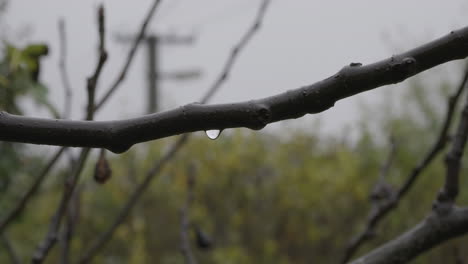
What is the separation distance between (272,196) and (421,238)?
312 cm

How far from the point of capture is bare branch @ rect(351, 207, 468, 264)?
0.62m

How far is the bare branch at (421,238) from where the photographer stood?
2.04 feet

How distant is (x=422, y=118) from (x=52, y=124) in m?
4.24

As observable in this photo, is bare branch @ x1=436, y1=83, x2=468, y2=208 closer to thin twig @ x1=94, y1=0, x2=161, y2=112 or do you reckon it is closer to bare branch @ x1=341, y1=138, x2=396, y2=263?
bare branch @ x1=341, y1=138, x2=396, y2=263

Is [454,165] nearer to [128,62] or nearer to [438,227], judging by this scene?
[438,227]

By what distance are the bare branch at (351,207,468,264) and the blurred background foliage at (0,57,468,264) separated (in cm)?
259

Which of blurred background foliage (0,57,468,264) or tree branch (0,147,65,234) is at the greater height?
tree branch (0,147,65,234)

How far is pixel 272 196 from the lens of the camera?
375 centimetres

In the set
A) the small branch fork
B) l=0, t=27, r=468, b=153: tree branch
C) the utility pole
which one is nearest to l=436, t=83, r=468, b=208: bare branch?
the small branch fork

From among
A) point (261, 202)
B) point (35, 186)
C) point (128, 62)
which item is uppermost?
point (128, 62)

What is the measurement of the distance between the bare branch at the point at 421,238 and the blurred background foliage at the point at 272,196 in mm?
2591

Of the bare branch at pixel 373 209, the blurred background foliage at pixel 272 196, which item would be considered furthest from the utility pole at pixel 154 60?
the bare branch at pixel 373 209

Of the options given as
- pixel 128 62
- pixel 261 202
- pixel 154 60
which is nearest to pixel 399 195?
pixel 128 62

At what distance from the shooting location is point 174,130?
13.0 inches
